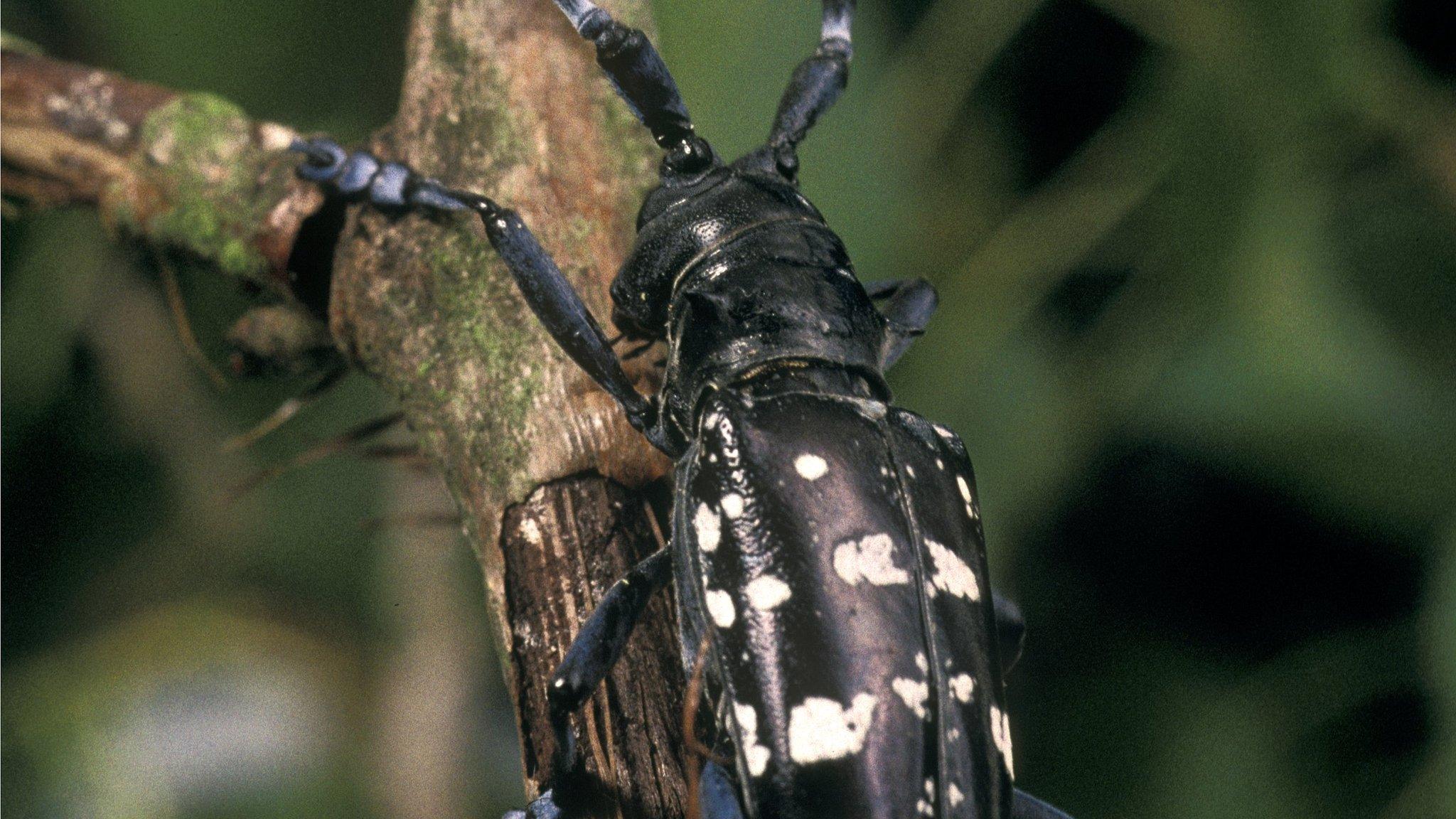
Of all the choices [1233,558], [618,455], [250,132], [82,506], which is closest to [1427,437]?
[1233,558]

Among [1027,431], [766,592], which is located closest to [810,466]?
[766,592]

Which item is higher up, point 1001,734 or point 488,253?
point 488,253

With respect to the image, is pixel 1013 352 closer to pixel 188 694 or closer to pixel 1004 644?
pixel 1004 644

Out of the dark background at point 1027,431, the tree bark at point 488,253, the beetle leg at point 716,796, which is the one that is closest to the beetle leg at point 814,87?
the dark background at point 1027,431

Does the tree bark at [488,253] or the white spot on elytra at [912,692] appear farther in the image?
the tree bark at [488,253]

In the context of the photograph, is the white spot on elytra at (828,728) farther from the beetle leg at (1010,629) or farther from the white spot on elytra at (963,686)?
the beetle leg at (1010,629)

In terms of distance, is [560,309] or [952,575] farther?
[560,309]

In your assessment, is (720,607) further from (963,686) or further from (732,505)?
(963,686)

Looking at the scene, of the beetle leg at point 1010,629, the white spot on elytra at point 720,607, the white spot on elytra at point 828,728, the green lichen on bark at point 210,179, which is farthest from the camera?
the green lichen on bark at point 210,179
